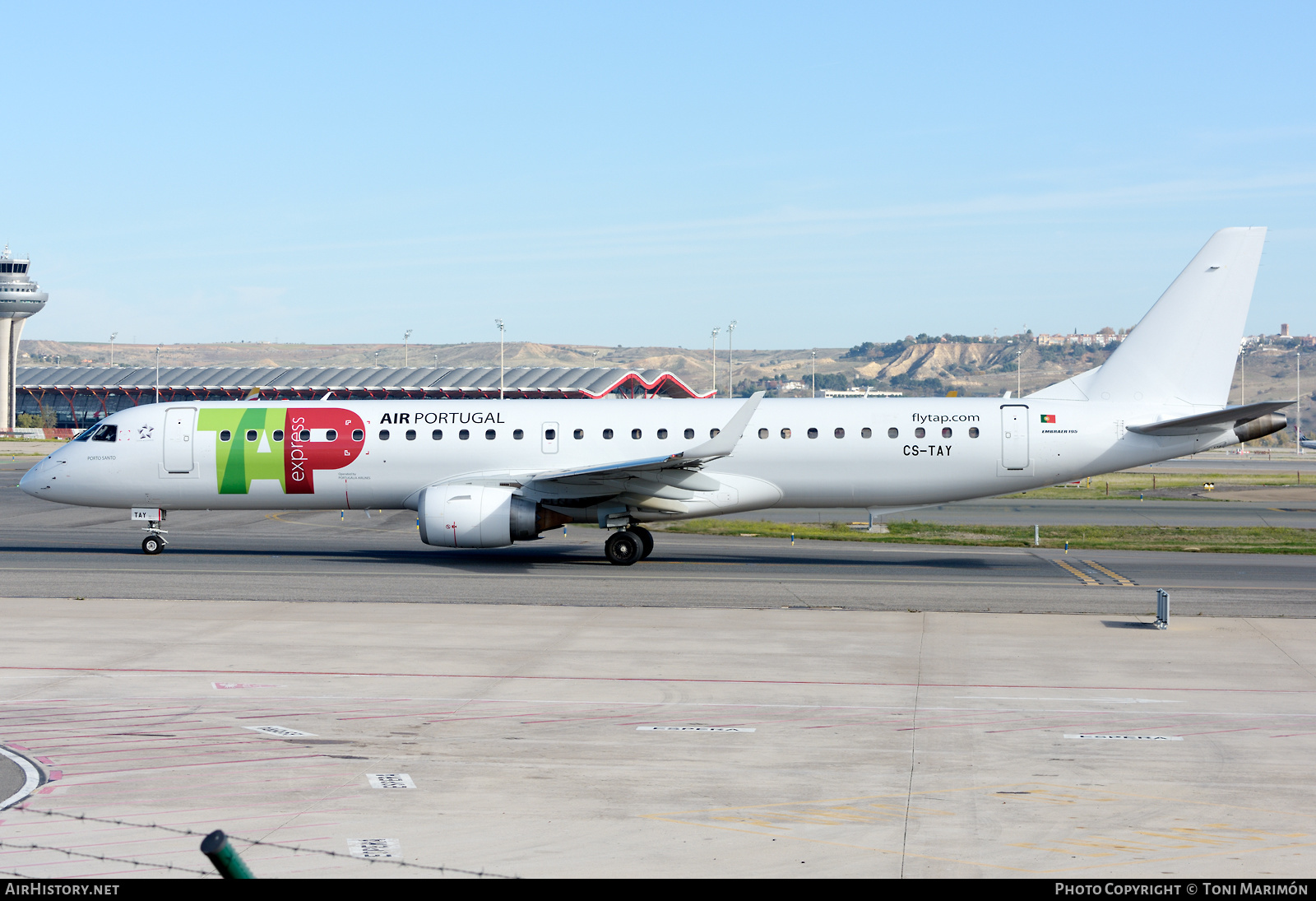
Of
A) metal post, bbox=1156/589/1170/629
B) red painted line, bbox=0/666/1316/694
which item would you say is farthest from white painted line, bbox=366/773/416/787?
metal post, bbox=1156/589/1170/629

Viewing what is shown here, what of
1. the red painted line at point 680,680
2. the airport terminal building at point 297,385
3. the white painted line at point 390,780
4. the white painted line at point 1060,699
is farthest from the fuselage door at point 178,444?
the airport terminal building at point 297,385

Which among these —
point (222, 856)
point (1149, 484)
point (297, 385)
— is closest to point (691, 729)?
point (222, 856)

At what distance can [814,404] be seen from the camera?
1158 inches

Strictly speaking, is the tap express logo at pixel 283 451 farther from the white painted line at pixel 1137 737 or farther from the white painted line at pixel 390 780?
the white painted line at pixel 1137 737

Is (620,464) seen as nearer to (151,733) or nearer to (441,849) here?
(151,733)

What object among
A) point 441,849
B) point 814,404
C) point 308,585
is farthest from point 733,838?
point 814,404

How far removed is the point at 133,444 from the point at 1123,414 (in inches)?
993

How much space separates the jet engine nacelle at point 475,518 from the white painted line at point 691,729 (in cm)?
1426

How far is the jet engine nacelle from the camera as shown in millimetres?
26797

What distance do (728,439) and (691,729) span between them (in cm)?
1462

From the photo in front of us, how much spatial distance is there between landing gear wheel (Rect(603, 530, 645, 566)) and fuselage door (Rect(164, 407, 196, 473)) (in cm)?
1105

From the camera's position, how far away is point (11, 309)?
5369 inches

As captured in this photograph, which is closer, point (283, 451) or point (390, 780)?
point (390, 780)

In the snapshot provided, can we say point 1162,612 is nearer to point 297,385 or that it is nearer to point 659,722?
point 659,722
